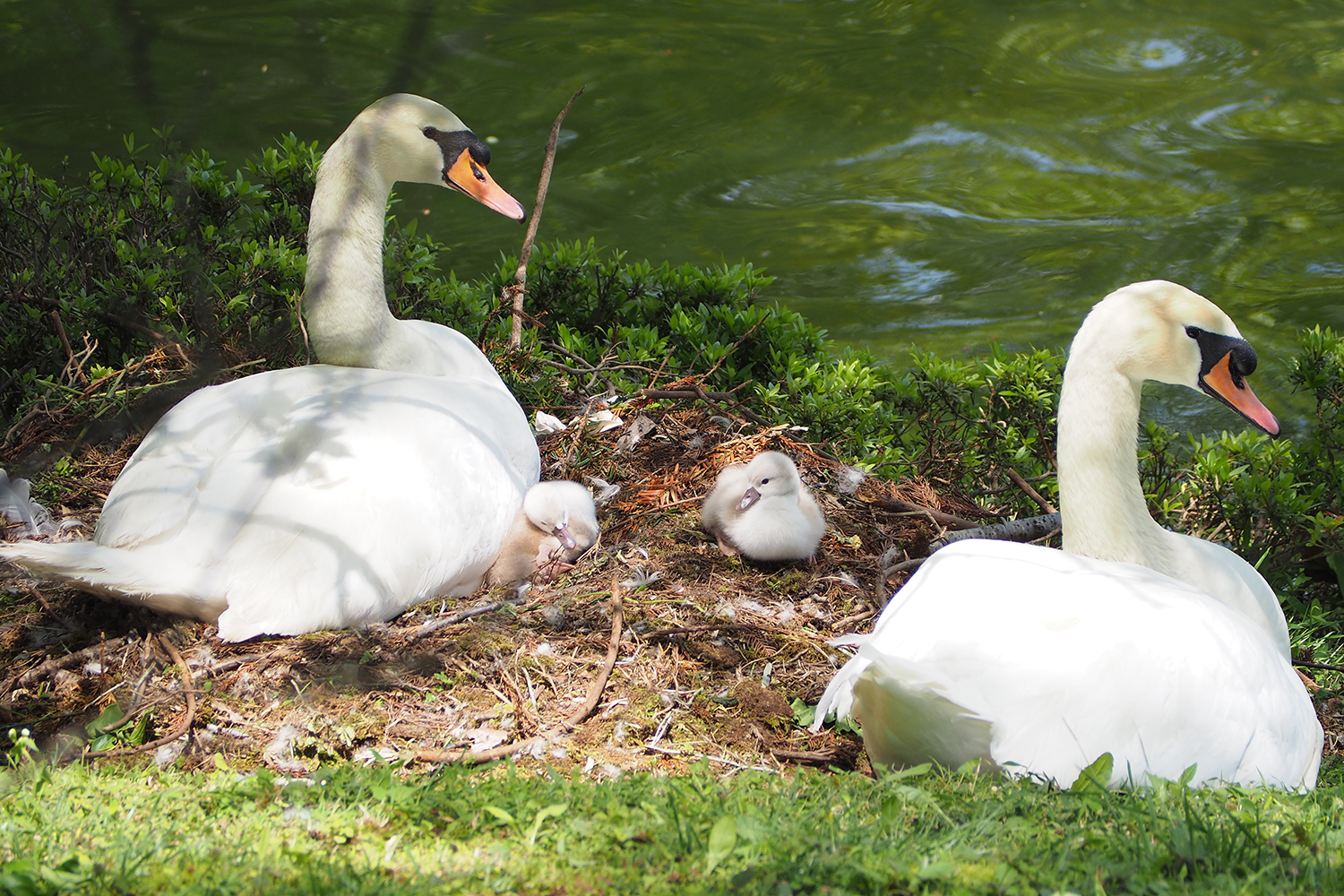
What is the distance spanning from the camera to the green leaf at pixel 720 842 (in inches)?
80.2

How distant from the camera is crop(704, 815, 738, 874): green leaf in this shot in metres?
2.04

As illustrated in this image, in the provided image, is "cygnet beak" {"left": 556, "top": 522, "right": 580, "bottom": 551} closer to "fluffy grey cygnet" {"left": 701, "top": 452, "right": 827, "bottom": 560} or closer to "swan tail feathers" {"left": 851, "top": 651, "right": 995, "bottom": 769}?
"fluffy grey cygnet" {"left": 701, "top": 452, "right": 827, "bottom": 560}

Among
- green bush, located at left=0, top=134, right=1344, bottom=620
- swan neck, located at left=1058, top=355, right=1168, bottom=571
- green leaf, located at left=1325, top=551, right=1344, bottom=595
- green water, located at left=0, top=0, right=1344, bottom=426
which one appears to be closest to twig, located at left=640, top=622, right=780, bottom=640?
swan neck, located at left=1058, top=355, right=1168, bottom=571

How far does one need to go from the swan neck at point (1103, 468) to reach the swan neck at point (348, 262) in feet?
8.67

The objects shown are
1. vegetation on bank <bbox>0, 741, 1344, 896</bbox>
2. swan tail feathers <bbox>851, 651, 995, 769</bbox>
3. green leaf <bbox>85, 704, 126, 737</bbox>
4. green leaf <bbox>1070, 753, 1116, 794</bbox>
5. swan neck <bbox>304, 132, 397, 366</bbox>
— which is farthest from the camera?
swan neck <bbox>304, 132, 397, 366</bbox>

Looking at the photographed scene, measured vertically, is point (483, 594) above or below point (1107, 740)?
below

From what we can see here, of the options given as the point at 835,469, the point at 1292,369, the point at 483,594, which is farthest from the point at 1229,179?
the point at 483,594

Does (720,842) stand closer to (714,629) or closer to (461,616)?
(714,629)

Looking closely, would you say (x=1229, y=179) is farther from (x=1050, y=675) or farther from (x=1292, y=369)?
(x=1050, y=675)

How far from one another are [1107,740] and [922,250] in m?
8.54

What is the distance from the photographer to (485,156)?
4.66 meters

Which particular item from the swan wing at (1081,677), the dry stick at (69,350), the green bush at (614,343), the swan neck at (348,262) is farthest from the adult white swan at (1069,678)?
the dry stick at (69,350)

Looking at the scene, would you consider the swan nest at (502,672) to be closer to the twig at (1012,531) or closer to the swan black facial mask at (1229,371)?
the twig at (1012,531)

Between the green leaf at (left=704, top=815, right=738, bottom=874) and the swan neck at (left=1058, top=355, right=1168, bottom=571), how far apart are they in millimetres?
1936
